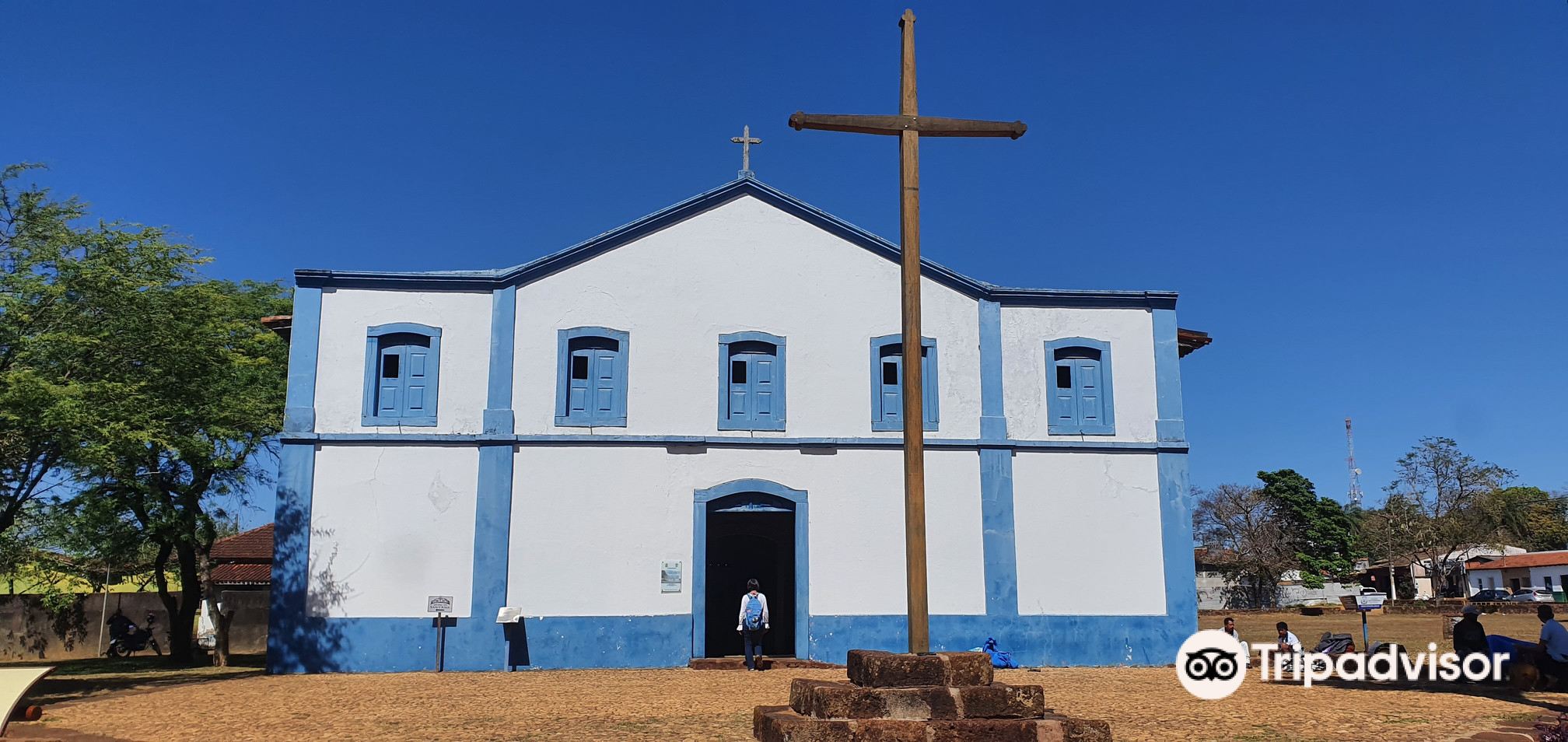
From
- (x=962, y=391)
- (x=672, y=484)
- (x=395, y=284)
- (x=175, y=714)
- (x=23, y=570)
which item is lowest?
(x=175, y=714)

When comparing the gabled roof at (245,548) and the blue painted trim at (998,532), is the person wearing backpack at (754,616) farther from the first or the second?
the gabled roof at (245,548)

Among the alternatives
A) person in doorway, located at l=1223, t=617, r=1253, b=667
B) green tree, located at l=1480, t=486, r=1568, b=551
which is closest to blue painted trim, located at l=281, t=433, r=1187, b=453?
person in doorway, located at l=1223, t=617, r=1253, b=667

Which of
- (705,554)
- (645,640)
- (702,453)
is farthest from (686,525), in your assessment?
(645,640)

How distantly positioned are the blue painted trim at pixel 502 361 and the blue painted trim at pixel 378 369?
842 millimetres

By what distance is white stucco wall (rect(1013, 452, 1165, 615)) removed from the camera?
17797 millimetres

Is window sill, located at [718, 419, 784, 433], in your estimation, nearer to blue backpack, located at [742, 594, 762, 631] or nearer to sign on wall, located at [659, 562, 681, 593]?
sign on wall, located at [659, 562, 681, 593]

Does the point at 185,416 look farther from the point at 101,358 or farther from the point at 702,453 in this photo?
the point at 702,453

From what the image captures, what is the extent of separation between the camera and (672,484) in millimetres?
17422

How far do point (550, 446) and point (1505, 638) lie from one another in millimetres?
13244

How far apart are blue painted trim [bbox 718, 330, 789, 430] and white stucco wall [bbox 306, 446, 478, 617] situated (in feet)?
13.1

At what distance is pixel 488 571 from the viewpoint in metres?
16.7

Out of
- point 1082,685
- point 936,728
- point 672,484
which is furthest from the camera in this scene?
point 672,484

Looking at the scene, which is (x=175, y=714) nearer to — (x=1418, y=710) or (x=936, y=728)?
(x=936, y=728)

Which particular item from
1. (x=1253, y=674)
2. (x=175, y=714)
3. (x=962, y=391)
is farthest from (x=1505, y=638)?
(x=175, y=714)
